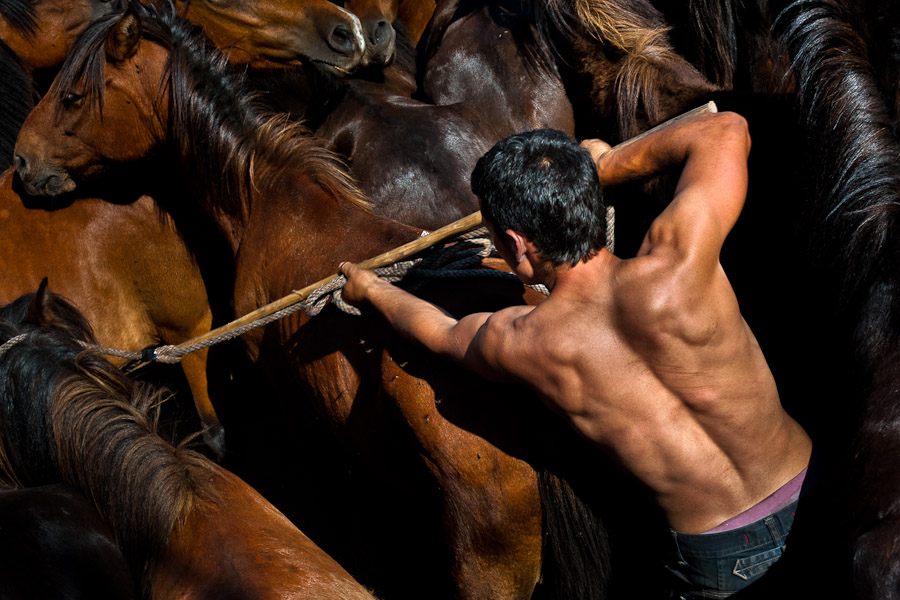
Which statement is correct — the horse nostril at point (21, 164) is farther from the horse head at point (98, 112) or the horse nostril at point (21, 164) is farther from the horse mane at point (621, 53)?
the horse mane at point (621, 53)

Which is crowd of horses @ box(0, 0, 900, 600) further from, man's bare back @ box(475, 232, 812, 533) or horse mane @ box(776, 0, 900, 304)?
man's bare back @ box(475, 232, 812, 533)

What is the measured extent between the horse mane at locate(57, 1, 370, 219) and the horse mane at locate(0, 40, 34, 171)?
126 cm

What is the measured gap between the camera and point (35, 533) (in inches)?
68.0

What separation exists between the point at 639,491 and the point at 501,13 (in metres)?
3.10

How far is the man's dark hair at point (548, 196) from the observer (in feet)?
5.54

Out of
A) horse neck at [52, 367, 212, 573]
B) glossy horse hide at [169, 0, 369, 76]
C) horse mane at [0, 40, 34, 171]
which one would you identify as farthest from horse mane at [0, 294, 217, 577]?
glossy horse hide at [169, 0, 369, 76]

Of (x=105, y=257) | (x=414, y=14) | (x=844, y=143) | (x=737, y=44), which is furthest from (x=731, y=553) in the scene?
(x=414, y=14)

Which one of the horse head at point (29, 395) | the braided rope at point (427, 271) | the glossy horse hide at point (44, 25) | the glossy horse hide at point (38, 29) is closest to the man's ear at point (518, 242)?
the braided rope at point (427, 271)

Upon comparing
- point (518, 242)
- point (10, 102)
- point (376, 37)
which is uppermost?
point (518, 242)

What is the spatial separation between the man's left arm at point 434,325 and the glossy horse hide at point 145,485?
60 centimetres

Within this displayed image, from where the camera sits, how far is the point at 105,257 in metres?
3.75

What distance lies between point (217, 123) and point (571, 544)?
6.93 feet

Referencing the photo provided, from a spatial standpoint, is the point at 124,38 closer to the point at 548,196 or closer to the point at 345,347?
the point at 345,347

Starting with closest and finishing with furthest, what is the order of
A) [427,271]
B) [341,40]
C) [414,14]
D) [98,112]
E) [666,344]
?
[666,344] < [427,271] < [98,112] < [341,40] < [414,14]
